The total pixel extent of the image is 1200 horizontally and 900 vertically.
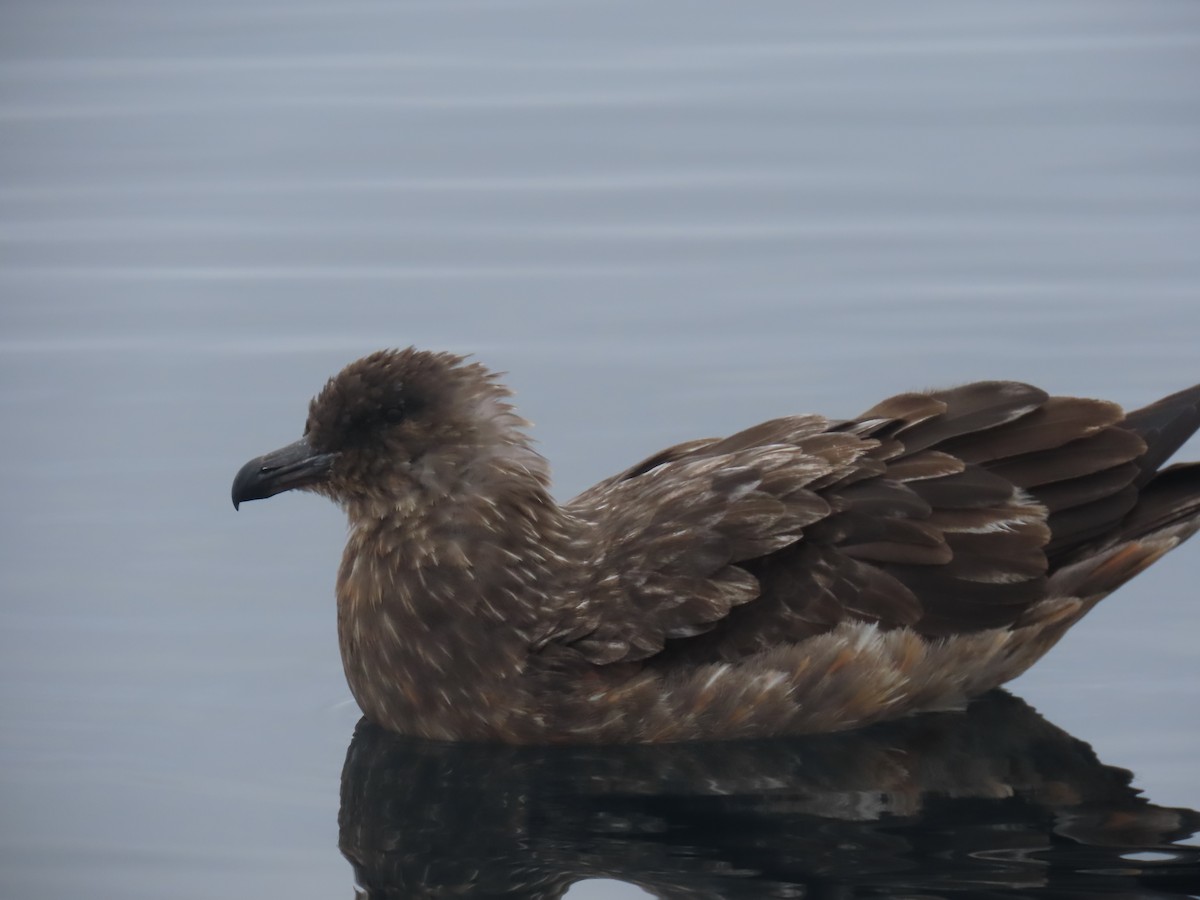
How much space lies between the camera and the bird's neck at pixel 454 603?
24.0 ft

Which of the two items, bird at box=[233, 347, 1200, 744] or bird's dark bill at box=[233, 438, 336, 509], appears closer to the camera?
bird at box=[233, 347, 1200, 744]

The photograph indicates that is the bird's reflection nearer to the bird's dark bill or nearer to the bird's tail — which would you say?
the bird's tail

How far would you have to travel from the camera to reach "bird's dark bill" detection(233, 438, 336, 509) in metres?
7.64

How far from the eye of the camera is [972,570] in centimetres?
746

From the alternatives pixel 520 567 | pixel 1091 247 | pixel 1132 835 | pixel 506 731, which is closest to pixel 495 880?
pixel 506 731

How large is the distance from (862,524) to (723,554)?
0.51 m

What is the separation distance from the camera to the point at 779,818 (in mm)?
6816

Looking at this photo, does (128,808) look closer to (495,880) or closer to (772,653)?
(495,880)

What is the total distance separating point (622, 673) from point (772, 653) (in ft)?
1.68

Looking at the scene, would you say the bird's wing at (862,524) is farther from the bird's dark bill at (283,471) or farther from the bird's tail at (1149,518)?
the bird's dark bill at (283,471)

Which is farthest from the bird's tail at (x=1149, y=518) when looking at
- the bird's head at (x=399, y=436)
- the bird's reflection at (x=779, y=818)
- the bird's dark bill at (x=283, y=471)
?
the bird's dark bill at (x=283, y=471)

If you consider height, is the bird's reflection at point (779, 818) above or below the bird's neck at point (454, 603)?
below

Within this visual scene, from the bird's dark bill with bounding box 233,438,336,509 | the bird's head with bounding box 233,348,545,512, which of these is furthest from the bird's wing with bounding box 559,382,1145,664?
the bird's dark bill with bounding box 233,438,336,509

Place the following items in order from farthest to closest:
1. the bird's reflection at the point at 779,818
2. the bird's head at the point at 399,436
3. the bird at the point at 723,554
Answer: the bird's head at the point at 399,436
the bird at the point at 723,554
the bird's reflection at the point at 779,818
